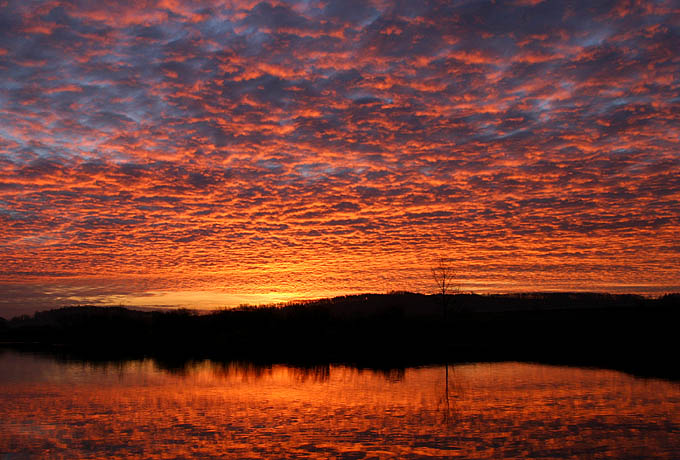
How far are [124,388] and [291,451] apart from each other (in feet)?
56.4

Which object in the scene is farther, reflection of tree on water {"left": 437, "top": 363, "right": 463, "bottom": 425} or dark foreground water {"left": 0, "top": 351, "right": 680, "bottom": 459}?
reflection of tree on water {"left": 437, "top": 363, "right": 463, "bottom": 425}

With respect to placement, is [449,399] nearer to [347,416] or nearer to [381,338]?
[347,416]

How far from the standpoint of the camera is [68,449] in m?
15.5

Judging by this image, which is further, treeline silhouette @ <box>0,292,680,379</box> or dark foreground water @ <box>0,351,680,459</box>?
treeline silhouette @ <box>0,292,680,379</box>

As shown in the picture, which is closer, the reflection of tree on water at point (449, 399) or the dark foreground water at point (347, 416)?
the dark foreground water at point (347, 416)

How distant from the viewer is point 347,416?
65.7 ft

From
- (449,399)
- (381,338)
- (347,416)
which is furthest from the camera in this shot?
(381,338)

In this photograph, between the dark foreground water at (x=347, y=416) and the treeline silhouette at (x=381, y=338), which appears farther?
the treeline silhouette at (x=381, y=338)

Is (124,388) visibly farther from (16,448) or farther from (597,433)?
(597,433)

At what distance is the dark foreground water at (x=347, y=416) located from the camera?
49.8 feet

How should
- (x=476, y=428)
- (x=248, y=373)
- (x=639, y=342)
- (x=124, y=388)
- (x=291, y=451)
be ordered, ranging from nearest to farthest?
(x=291, y=451), (x=476, y=428), (x=124, y=388), (x=248, y=373), (x=639, y=342)

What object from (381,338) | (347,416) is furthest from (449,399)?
(381,338)

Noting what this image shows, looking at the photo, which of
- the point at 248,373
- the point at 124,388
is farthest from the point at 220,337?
the point at 124,388

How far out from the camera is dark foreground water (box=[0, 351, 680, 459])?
1517 cm
